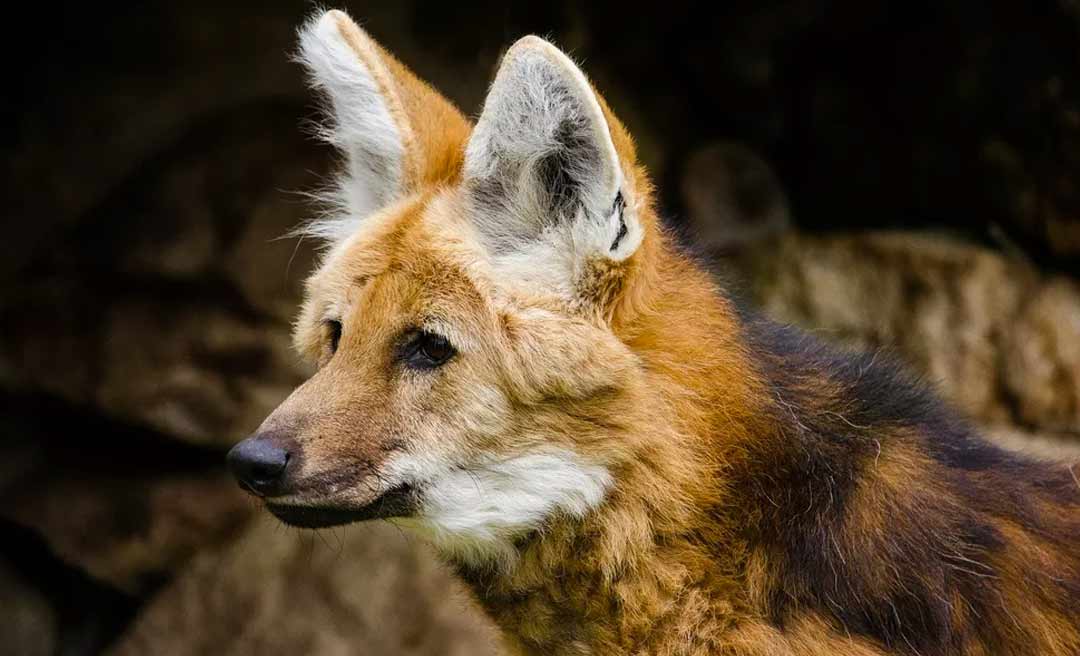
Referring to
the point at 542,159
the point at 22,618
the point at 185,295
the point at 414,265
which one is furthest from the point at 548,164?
the point at 22,618

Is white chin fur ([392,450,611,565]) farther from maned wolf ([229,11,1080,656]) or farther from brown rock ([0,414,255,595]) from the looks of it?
brown rock ([0,414,255,595])

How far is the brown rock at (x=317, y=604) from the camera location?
5266mm

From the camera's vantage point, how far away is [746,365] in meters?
2.62

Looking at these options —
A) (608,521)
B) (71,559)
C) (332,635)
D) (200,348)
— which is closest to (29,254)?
(200,348)

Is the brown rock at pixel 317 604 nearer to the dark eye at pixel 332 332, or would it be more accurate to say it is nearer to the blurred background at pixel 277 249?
the blurred background at pixel 277 249

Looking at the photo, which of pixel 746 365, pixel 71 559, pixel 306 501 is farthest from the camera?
pixel 71 559

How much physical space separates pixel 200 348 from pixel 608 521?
3.37 meters

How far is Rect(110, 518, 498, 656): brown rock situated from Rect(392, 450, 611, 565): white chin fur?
2799mm

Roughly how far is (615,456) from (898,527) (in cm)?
62

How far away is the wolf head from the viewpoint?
242cm

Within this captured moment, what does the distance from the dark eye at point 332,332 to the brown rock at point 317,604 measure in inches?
104

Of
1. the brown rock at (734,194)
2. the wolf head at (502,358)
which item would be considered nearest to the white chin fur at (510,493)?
the wolf head at (502,358)

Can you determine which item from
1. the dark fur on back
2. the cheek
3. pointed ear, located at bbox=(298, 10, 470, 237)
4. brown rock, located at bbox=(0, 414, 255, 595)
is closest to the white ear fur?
pointed ear, located at bbox=(298, 10, 470, 237)

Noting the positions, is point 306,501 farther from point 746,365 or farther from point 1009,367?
point 1009,367
